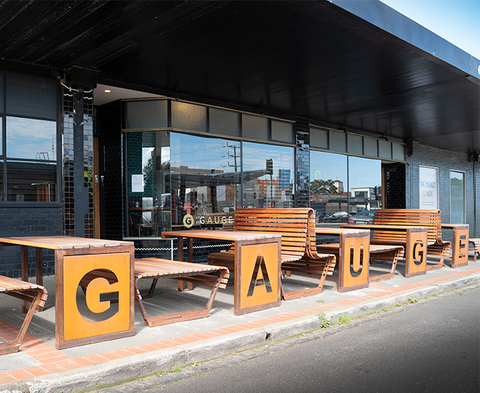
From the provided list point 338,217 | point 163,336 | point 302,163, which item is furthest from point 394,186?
point 163,336

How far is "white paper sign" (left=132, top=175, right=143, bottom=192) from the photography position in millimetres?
9531

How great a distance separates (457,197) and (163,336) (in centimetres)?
1968

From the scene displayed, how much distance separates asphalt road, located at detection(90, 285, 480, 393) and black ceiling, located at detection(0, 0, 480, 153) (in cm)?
409

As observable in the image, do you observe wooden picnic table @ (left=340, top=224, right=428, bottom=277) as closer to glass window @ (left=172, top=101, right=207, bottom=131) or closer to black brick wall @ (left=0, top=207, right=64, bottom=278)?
glass window @ (left=172, top=101, right=207, bottom=131)

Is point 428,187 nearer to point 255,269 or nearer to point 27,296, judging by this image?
point 255,269

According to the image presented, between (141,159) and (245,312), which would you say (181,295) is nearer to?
(245,312)

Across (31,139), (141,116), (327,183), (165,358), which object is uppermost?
(141,116)

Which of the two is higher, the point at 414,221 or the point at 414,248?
the point at 414,221

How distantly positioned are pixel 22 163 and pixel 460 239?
8.98 meters

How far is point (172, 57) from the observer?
7.72m

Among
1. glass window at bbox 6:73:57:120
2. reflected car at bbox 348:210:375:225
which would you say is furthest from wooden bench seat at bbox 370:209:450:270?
glass window at bbox 6:73:57:120

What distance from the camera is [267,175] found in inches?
464

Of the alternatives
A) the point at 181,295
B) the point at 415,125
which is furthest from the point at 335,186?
the point at 181,295

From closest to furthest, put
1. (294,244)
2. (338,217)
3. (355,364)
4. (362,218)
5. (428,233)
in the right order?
(355,364) → (294,244) → (428,233) → (338,217) → (362,218)
